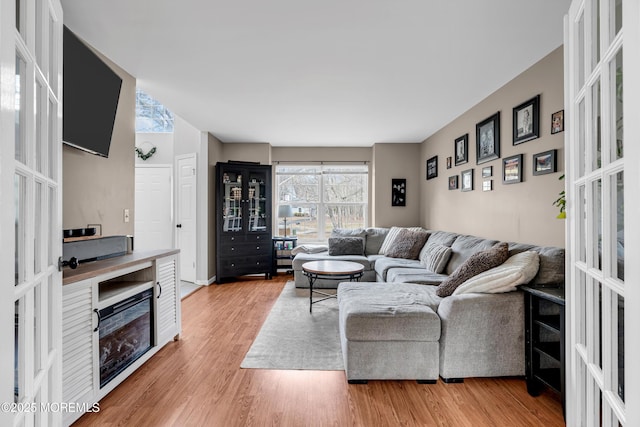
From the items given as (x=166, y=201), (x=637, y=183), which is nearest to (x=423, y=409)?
(x=637, y=183)

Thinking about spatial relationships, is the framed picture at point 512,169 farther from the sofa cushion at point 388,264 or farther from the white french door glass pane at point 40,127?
the white french door glass pane at point 40,127

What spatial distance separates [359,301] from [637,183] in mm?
1854

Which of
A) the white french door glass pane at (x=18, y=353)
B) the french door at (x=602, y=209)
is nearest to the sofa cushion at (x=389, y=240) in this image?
the french door at (x=602, y=209)

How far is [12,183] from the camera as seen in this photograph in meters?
0.71

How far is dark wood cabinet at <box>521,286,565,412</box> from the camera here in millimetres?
1921

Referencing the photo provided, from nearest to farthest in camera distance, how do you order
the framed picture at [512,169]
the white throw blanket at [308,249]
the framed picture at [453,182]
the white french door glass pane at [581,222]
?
1. the white french door glass pane at [581,222]
2. the framed picture at [512,169]
3. the framed picture at [453,182]
4. the white throw blanket at [308,249]

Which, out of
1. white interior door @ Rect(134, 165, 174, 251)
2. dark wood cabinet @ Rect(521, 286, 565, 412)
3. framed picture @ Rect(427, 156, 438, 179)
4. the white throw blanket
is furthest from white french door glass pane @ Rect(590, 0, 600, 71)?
white interior door @ Rect(134, 165, 174, 251)

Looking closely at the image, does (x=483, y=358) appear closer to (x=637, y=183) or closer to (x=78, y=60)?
(x=637, y=183)

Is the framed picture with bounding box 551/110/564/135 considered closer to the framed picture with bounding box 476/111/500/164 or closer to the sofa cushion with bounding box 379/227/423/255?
the framed picture with bounding box 476/111/500/164

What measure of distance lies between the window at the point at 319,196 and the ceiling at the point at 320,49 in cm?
214

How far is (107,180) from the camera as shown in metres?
2.65

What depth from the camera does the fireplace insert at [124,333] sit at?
1.92 metres

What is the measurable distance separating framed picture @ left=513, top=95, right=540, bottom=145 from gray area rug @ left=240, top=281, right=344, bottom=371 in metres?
2.42

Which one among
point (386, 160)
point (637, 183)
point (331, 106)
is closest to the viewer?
point (637, 183)
